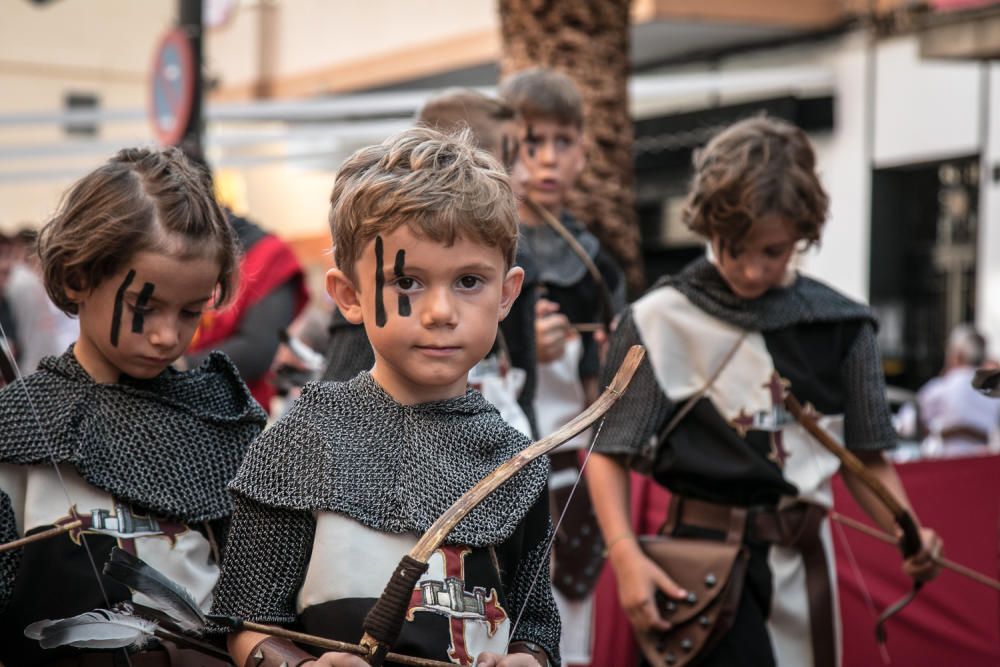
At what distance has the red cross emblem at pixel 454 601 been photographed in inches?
92.7

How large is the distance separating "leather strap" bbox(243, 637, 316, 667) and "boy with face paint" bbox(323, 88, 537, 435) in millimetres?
1598

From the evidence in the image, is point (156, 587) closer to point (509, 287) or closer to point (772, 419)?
point (509, 287)

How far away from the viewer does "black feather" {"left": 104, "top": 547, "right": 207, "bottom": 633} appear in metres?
2.23

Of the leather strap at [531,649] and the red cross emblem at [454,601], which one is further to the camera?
the leather strap at [531,649]

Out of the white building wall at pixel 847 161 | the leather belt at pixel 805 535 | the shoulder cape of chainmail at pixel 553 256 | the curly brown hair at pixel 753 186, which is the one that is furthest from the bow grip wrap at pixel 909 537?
the white building wall at pixel 847 161

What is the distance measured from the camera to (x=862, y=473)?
3535 millimetres

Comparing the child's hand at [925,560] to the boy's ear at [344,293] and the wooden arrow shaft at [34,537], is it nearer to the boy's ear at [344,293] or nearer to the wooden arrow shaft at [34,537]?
the boy's ear at [344,293]

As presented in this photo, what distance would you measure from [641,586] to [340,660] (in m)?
1.65

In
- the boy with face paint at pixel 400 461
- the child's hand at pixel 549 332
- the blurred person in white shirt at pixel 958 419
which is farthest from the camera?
the blurred person in white shirt at pixel 958 419

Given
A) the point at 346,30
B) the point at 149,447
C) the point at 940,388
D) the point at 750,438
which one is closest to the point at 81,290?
the point at 149,447

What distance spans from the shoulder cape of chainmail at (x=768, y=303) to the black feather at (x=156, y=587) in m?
1.85

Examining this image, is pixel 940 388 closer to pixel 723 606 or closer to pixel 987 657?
pixel 987 657

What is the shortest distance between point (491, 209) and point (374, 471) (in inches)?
18.4

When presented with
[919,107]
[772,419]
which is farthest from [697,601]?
[919,107]
